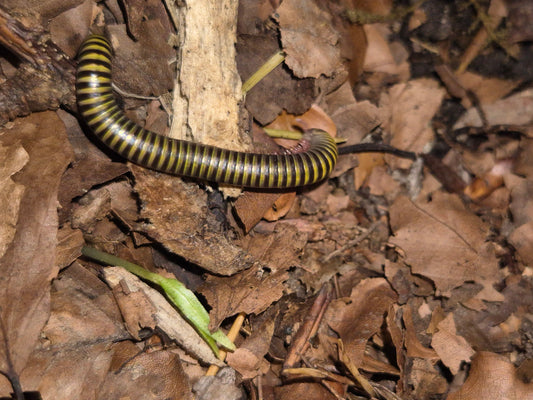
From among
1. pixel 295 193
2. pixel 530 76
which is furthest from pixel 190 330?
pixel 530 76

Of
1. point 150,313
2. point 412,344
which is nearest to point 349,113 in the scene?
point 412,344

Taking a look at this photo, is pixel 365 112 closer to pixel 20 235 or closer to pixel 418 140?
pixel 418 140

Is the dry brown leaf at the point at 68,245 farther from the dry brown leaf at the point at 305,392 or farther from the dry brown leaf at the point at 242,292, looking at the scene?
the dry brown leaf at the point at 305,392

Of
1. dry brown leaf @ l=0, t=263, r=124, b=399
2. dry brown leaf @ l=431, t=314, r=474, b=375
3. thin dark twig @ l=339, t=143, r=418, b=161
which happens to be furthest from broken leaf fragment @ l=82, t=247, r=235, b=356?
thin dark twig @ l=339, t=143, r=418, b=161

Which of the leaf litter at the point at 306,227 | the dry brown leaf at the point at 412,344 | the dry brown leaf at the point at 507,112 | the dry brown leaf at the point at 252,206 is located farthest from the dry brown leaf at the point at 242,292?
the dry brown leaf at the point at 507,112

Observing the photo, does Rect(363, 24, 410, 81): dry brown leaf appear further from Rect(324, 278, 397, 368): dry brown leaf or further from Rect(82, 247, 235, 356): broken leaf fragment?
Rect(82, 247, 235, 356): broken leaf fragment

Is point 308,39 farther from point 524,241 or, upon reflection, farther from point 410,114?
point 524,241
